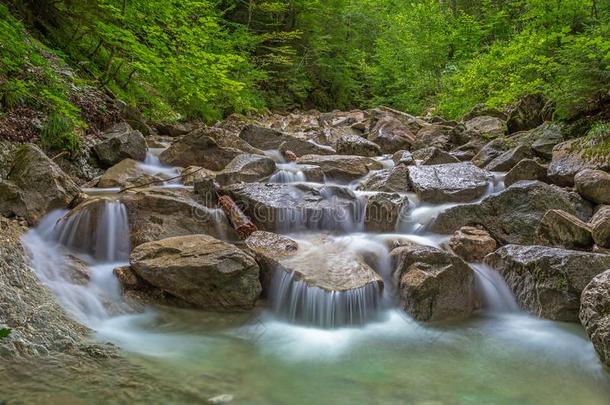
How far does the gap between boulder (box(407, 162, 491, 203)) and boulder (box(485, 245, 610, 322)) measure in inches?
79.0

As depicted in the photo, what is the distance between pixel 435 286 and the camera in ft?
13.9

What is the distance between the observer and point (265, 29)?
19188 millimetres

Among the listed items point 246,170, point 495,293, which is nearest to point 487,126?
point 246,170

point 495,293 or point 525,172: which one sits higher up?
point 525,172

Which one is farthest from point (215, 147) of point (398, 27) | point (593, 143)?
point (398, 27)

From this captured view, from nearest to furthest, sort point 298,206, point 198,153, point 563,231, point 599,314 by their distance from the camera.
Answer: point 599,314, point 563,231, point 298,206, point 198,153

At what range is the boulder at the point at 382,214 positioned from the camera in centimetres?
611

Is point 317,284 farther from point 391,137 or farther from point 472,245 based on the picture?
point 391,137

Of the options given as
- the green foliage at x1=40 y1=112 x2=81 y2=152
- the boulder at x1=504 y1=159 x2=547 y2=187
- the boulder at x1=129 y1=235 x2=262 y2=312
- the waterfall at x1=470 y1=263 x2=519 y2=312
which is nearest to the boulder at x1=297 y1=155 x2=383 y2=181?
the boulder at x1=504 y1=159 x2=547 y2=187

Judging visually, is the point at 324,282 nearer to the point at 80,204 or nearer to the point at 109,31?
the point at 80,204

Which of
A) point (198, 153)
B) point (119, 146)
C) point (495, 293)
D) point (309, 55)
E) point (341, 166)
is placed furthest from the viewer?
point (309, 55)

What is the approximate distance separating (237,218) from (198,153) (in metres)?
2.79

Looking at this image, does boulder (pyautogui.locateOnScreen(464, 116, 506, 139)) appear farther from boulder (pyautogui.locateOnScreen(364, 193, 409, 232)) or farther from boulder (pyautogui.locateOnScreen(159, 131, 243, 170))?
boulder (pyautogui.locateOnScreen(159, 131, 243, 170))

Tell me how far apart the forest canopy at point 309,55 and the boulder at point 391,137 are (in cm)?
204
